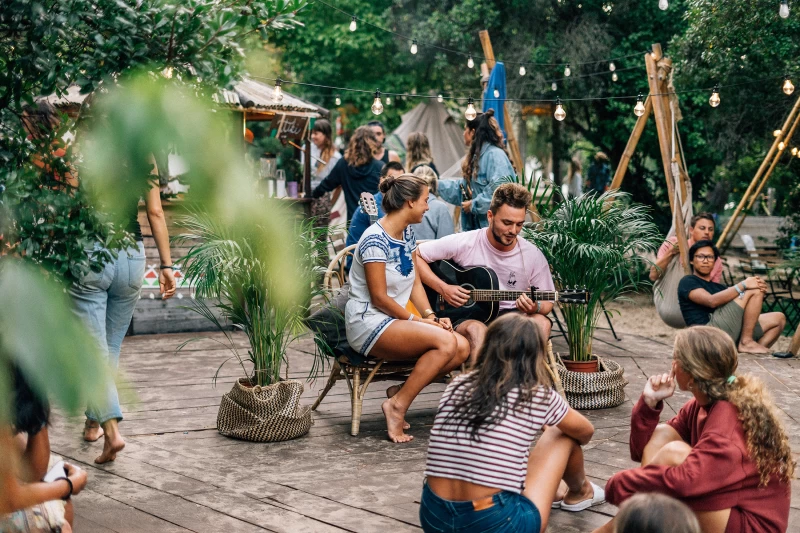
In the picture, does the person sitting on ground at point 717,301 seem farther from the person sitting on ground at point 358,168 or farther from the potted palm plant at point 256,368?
the potted palm plant at point 256,368

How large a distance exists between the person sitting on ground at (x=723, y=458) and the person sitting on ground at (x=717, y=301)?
403 cm

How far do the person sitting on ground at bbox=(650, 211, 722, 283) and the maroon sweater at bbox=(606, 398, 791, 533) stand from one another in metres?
4.15

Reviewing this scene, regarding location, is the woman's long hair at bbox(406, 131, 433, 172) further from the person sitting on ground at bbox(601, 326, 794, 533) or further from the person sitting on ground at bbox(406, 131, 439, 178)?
the person sitting on ground at bbox(601, 326, 794, 533)

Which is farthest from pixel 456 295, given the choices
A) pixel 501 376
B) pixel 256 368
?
pixel 501 376

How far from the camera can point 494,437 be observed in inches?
104

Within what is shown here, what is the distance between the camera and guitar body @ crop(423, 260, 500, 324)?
4988 millimetres

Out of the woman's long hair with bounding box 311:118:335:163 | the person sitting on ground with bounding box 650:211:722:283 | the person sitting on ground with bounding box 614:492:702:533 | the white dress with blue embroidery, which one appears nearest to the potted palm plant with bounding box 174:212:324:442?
the white dress with blue embroidery

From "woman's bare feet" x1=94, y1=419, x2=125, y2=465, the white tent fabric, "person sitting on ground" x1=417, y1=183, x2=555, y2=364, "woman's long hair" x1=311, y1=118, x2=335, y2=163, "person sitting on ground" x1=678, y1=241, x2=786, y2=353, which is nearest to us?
"woman's bare feet" x1=94, y1=419, x2=125, y2=465

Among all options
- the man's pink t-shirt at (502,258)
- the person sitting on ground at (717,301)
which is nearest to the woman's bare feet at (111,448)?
the man's pink t-shirt at (502,258)

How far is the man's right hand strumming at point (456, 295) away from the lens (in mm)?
4977

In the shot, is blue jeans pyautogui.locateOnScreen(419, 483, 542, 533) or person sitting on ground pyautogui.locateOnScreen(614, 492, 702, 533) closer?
person sitting on ground pyautogui.locateOnScreen(614, 492, 702, 533)

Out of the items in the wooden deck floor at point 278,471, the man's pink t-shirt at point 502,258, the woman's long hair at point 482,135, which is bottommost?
the wooden deck floor at point 278,471

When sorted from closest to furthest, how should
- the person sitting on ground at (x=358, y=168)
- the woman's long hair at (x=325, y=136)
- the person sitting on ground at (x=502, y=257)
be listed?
the person sitting on ground at (x=502, y=257)
the person sitting on ground at (x=358, y=168)
the woman's long hair at (x=325, y=136)

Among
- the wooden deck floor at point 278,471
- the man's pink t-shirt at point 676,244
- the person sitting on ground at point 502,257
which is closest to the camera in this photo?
the wooden deck floor at point 278,471
